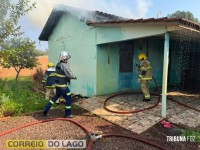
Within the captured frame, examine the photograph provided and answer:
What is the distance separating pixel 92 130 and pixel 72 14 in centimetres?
725

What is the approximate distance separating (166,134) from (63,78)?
3.63m

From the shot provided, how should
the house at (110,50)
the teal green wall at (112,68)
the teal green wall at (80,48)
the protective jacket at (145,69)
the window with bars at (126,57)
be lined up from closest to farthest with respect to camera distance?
the protective jacket at (145,69)
the house at (110,50)
the teal green wall at (112,68)
the teal green wall at (80,48)
the window with bars at (126,57)

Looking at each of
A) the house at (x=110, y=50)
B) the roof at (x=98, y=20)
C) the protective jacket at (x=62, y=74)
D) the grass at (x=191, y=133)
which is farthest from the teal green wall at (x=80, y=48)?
the grass at (x=191, y=133)

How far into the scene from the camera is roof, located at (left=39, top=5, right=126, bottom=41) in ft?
34.2

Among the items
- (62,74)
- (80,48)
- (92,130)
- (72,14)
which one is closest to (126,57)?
(80,48)

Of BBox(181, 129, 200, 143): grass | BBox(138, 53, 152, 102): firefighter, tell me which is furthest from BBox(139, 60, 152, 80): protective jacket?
BBox(181, 129, 200, 143): grass

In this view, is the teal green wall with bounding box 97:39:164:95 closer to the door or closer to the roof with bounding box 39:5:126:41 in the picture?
the door

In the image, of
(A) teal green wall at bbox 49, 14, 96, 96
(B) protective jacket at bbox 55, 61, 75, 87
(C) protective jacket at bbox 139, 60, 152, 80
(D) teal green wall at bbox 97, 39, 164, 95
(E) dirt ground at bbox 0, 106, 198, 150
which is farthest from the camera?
(A) teal green wall at bbox 49, 14, 96, 96

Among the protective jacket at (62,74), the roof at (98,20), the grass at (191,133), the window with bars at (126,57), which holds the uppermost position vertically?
the roof at (98,20)

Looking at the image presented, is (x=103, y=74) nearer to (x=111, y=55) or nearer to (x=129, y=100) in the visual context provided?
(x=111, y=55)

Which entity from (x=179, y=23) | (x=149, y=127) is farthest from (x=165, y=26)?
(x=149, y=127)

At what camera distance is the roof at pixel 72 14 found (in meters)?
10.4

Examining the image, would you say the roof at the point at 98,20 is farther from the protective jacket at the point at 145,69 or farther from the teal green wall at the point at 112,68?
the protective jacket at the point at 145,69

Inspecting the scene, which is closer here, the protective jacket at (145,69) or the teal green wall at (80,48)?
the protective jacket at (145,69)
